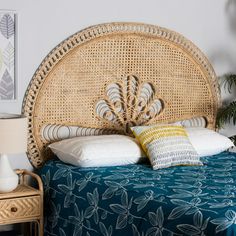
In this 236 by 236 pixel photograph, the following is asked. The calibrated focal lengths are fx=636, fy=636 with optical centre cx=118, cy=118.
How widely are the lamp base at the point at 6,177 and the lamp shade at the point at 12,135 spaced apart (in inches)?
4.4

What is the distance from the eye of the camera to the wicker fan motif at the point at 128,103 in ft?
13.5

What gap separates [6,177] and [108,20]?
1.27 meters

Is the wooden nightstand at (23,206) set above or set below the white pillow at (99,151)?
below

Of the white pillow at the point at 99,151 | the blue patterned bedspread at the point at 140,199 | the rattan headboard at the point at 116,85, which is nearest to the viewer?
the blue patterned bedspread at the point at 140,199

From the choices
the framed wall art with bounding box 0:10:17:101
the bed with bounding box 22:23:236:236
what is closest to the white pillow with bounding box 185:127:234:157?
the bed with bounding box 22:23:236:236

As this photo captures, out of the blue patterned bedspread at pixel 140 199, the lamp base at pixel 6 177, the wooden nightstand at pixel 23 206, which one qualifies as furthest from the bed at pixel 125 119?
the lamp base at pixel 6 177

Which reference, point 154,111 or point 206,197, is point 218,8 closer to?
point 154,111

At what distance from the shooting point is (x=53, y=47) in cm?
390

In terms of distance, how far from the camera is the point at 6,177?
3.43 m

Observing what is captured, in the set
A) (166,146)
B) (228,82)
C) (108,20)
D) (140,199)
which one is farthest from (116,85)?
(140,199)

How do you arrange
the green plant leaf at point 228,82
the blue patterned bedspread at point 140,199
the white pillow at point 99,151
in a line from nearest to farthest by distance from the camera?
the blue patterned bedspread at point 140,199, the white pillow at point 99,151, the green plant leaf at point 228,82

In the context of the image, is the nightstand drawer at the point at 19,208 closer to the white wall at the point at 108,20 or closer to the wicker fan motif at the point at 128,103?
the white wall at the point at 108,20

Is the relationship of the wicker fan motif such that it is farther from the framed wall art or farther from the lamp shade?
the lamp shade

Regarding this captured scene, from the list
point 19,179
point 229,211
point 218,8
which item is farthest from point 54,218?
point 218,8
